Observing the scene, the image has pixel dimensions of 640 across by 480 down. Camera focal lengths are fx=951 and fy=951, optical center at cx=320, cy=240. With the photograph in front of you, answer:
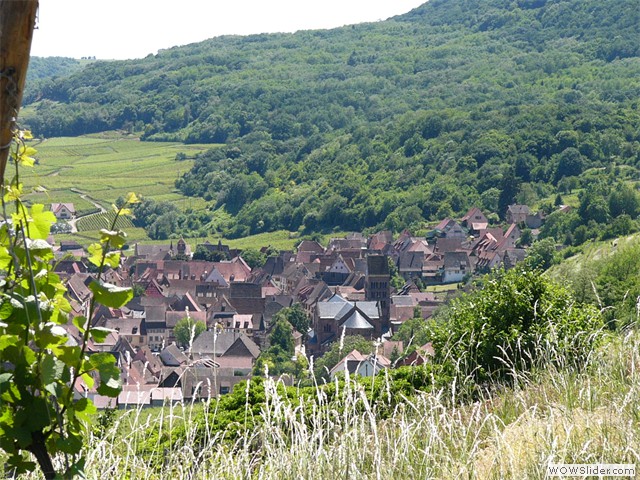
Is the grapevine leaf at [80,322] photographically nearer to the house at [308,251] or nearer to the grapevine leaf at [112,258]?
the grapevine leaf at [112,258]

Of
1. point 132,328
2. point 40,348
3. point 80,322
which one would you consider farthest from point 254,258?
point 40,348

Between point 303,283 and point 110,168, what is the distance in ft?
146

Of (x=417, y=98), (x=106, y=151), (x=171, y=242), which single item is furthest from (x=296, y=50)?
(x=171, y=242)

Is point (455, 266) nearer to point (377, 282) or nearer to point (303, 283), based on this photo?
point (377, 282)

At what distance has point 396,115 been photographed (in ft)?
371

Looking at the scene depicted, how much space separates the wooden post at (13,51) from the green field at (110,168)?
78.4 m

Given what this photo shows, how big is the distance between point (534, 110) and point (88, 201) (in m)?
42.8

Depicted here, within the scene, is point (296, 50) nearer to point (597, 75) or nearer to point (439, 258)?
point (597, 75)

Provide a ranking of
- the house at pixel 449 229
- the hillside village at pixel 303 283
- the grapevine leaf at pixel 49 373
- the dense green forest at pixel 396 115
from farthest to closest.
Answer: the dense green forest at pixel 396 115 → the house at pixel 449 229 → the hillside village at pixel 303 283 → the grapevine leaf at pixel 49 373

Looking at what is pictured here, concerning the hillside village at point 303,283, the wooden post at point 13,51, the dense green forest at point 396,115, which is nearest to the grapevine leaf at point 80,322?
the wooden post at point 13,51

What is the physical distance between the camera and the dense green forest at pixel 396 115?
263 ft

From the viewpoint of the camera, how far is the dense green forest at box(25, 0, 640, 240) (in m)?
80.2

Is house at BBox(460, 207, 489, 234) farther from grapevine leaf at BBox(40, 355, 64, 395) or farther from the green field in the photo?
grapevine leaf at BBox(40, 355, 64, 395)

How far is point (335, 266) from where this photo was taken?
216 ft
